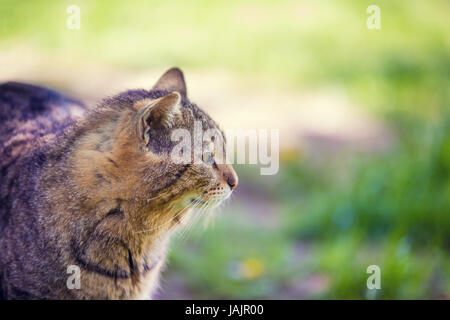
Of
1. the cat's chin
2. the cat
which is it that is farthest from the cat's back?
the cat's chin

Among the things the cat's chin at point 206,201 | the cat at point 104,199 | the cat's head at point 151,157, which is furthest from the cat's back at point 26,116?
the cat's chin at point 206,201

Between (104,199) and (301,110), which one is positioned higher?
(301,110)

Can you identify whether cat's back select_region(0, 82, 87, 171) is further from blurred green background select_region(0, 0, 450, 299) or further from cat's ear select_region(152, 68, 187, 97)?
blurred green background select_region(0, 0, 450, 299)

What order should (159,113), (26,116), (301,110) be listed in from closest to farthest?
(159,113), (26,116), (301,110)

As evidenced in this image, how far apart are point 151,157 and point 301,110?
286 centimetres

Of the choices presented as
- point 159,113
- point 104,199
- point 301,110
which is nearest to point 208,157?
point 159,113

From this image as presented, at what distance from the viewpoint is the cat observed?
6.02ft

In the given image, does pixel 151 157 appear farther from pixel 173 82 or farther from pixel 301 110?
pixel 301 110

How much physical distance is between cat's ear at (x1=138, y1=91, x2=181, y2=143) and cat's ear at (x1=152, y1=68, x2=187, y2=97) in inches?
14.3

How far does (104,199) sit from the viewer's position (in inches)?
74.0

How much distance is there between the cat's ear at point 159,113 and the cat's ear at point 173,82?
364 millimetres

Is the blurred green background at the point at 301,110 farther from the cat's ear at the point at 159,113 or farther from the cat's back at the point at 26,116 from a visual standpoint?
the cat's ear at the point at 159,113
